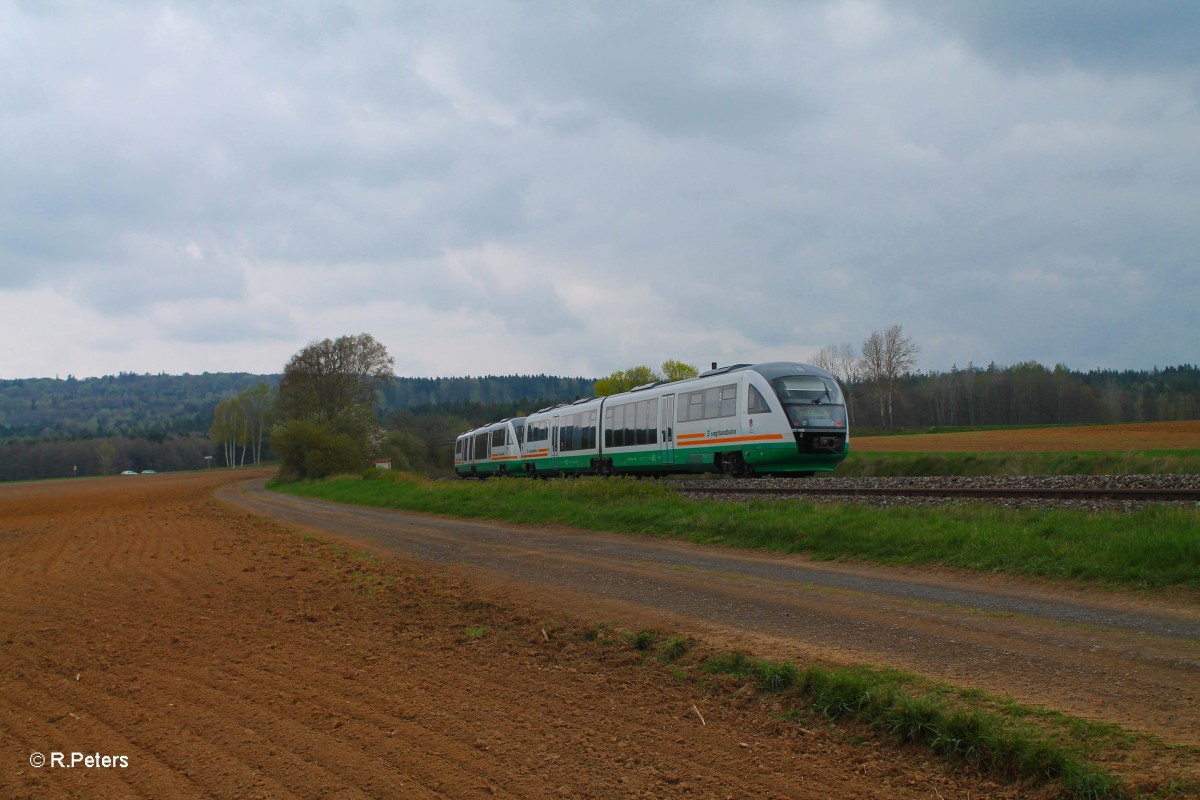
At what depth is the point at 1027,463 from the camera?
28375mm

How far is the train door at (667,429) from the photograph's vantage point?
25.5m

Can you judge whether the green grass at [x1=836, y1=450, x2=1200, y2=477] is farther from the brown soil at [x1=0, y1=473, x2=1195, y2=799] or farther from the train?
the brown soil at [x1=0, y1=473, x2=1195, y2=799]

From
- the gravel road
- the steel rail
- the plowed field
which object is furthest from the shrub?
the plowed field

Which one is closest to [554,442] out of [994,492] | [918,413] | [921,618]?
[994,492]

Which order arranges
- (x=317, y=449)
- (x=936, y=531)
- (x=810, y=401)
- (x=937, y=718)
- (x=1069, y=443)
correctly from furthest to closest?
(x=317, y=449) → (x=1069, y=443) → (x=810, y=401) → (x=936, y=531) → (x=937, y=718)

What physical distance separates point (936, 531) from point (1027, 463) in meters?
20.2

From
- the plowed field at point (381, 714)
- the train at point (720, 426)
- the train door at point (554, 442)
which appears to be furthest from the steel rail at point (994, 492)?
the train door at point (554, 442)

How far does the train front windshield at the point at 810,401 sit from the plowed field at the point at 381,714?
13334 millimetres

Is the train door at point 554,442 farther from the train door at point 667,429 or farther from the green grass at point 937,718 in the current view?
the green grass at point 937,718

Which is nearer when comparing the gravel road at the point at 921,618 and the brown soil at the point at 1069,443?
the gravel road at the point at 921,618

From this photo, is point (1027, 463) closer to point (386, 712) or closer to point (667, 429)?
point (667, 429)

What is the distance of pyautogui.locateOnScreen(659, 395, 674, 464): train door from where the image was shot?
25.5 meters

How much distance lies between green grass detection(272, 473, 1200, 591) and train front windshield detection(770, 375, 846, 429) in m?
4.24

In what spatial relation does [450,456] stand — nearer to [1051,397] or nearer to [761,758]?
[1051,397]
